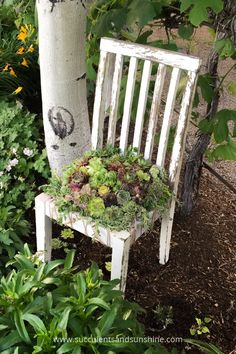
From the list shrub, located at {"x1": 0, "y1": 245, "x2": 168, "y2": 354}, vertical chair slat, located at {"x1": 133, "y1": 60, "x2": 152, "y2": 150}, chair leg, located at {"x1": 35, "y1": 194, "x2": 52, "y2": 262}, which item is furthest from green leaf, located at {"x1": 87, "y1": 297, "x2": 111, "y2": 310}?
vertical chair slat, located at {"x1": 133, "y1": 60, "x2": 152, "y2": 150}

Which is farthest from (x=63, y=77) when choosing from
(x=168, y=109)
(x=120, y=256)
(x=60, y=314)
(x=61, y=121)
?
(x=60, y=314)

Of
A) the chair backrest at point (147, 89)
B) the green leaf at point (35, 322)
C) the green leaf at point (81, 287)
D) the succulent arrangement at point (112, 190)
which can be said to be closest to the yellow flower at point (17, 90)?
the chair backrest at point (147, 89)

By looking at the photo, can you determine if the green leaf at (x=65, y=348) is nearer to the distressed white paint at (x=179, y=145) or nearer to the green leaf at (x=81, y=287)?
the green leaf at (x=81, y=287)

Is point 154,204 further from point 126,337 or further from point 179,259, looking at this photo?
point 126,337

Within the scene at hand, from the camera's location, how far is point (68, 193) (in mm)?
1854

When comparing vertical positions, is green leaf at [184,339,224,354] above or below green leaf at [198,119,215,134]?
below

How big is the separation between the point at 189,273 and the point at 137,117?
810 mm

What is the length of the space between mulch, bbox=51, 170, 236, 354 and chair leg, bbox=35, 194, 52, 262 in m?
0.24

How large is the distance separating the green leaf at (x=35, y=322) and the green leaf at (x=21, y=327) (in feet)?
0.07

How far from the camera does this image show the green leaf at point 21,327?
49.3 inches

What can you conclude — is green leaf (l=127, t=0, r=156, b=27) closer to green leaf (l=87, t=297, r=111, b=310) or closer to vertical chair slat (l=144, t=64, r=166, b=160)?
vertical chair slat (l=144, t=64, r=166, b=160)

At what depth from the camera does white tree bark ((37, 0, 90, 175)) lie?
1.77 meters

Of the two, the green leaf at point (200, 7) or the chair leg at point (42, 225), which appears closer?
the green leaf at point (200, 7)

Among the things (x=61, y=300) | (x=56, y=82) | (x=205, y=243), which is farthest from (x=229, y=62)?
(x=61, y=300)
